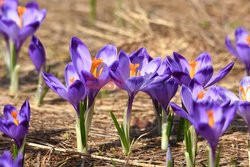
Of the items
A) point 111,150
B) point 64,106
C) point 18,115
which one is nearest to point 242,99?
point 111,150

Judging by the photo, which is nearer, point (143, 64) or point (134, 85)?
point (134, 85)

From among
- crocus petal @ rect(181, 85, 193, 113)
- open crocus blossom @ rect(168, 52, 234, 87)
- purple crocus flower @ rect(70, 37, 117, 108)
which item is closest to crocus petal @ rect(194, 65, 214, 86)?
open crocus blossom @ rect(168, 52, 234, 87)

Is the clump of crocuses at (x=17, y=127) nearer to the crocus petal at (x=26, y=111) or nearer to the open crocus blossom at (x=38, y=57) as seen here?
the crocus petal at (x=26, y=111)

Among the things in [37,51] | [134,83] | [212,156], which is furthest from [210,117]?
[37,51]

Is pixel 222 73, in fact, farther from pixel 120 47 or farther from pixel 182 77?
pixel 120 47

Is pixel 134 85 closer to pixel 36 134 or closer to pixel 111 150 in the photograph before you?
pixel 111 150

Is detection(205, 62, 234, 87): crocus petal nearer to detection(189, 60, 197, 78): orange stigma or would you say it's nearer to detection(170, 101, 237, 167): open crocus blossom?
detection(189, 60, 197, 78): orange stigma

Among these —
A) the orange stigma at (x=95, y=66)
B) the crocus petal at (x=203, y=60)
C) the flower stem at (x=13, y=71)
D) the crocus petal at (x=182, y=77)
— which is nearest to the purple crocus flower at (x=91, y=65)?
the orange stigma at (x=95, y=66)
